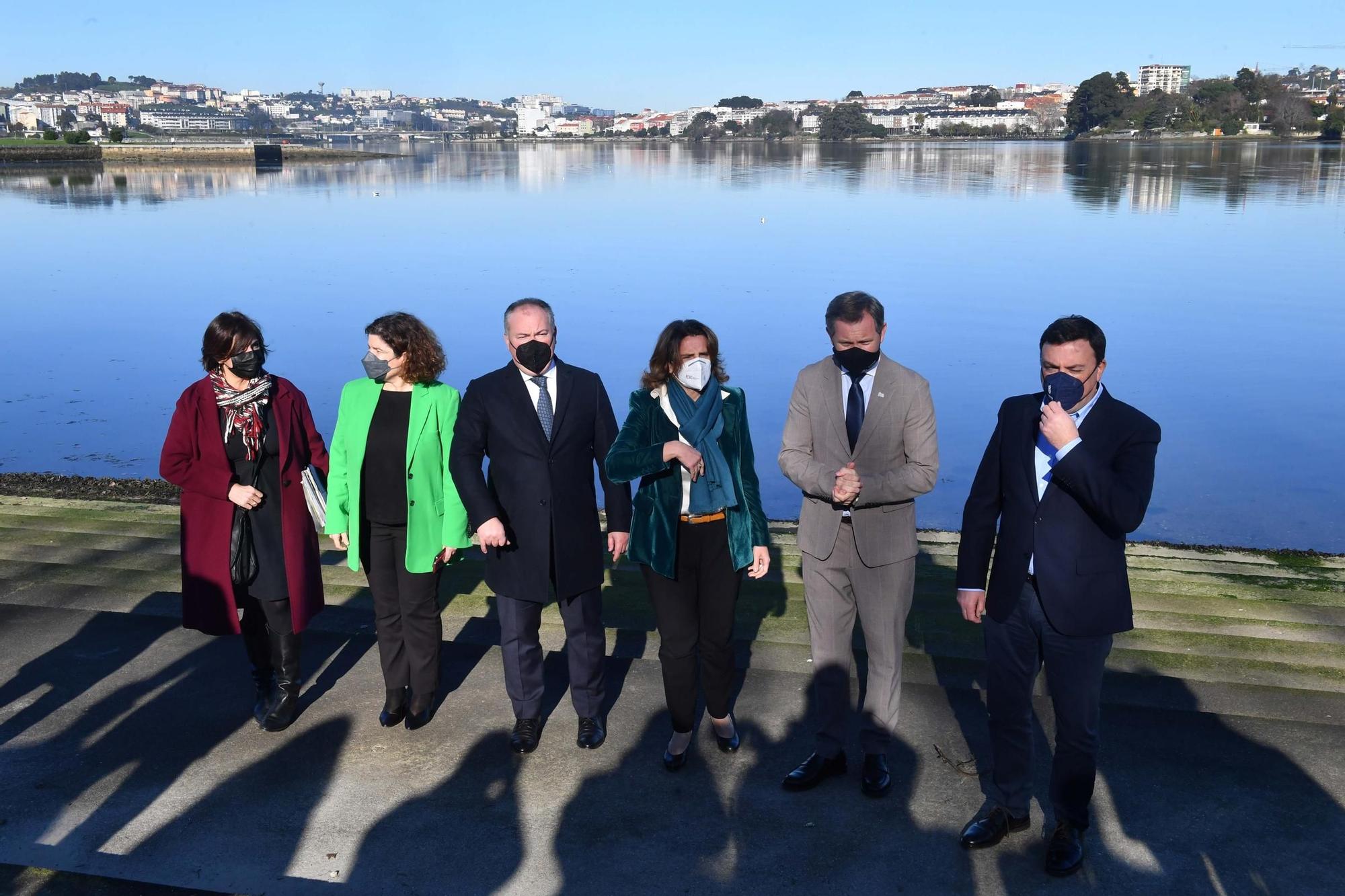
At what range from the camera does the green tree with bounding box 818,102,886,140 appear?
157500mm

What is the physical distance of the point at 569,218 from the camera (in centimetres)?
3841

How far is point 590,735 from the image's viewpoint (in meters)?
4.28

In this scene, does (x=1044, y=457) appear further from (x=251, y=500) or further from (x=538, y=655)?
(x=251, y=500)

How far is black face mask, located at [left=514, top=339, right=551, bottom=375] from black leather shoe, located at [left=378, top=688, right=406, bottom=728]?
1.43m

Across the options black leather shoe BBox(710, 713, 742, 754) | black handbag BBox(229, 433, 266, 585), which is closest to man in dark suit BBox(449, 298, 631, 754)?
black leather shoe BBox(710, 713, 742, 754)

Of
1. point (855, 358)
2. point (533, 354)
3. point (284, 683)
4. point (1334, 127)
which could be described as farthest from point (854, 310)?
point (1334, 127)

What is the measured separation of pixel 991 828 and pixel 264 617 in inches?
114

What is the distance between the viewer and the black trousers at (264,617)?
177 inches

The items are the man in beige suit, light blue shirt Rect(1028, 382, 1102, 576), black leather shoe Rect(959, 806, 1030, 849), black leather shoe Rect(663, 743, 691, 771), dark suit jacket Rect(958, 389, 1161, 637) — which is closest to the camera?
dark suit jacket Rect(958, 389, 1161, 637)

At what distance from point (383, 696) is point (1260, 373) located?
14.8 m

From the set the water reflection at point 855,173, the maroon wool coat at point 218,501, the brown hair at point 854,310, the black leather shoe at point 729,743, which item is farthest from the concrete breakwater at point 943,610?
the water reflection at point 855,173

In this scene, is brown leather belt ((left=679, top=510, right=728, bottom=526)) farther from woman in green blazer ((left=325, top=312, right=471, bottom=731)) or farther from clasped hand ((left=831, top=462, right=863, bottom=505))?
woman in green blazer ((left=325, top=312, right=471, bottom=731))

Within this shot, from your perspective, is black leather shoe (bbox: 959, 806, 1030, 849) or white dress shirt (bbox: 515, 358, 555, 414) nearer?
black leather shoe (bbox: 959, 806, 1030, 849)

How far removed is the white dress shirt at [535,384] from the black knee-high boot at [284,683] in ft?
4.69
